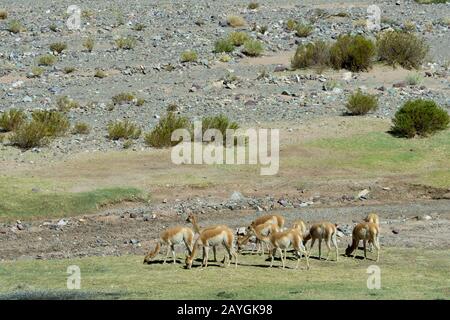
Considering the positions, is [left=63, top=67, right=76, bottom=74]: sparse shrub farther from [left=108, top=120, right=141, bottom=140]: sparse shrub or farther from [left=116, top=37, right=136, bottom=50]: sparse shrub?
[left=108, top=120, right=141, bottom=140]: sparse shrub

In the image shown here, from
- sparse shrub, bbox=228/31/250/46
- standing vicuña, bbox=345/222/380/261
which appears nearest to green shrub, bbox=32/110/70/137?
standing vicuña, bbox=345/222/380/261

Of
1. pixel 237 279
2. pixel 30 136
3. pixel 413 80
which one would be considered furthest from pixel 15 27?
pixel 237 279

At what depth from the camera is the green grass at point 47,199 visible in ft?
78.7

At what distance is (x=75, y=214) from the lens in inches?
947

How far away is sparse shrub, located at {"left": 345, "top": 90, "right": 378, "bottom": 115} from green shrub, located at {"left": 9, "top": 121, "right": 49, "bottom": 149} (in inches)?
352

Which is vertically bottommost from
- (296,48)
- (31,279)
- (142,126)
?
(31,279)

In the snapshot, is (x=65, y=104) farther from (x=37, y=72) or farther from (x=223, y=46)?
(x=223, y=46)

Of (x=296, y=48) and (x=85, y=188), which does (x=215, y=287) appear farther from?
(x=296, y=48)

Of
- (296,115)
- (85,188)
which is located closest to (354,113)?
(296,115)

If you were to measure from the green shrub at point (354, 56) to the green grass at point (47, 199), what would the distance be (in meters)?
15.1

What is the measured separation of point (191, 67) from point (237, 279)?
22.1m

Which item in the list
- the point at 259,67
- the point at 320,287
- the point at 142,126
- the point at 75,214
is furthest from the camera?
the point at 259,67

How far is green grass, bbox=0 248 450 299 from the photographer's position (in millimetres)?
16125

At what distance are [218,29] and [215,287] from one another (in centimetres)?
3027
